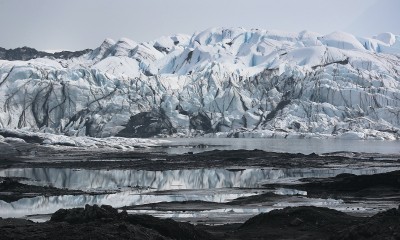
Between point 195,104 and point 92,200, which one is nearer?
point 92,200

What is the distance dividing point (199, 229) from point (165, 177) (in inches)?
1224

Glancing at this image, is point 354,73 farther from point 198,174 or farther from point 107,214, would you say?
point 107,214

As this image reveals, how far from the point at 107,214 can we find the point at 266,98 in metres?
179

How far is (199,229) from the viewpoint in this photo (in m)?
20.8

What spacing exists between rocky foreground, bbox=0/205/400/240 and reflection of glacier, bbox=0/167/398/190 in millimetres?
20270

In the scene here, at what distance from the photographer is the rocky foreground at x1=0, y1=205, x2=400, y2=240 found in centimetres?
A: 1698

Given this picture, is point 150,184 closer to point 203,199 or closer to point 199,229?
point 203,199

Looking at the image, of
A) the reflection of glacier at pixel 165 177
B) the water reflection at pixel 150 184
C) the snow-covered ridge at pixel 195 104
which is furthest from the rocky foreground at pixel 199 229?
the snow-covered ridge at pixel 195 104

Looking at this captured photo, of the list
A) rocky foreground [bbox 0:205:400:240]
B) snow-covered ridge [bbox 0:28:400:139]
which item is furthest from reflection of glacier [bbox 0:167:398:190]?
snow-covered ridge [bbox 0:28:400:139]

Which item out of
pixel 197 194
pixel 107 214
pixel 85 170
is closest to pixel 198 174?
pixel 85 170

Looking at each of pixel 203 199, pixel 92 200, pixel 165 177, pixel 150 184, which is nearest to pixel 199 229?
pixel 203 199

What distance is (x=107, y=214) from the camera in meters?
19.6

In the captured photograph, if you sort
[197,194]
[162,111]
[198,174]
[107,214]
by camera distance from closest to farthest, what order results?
1. [107,214]
2. [197,194]
3. [198,174]
4. [162,111]

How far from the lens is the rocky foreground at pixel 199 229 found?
1698 cm
